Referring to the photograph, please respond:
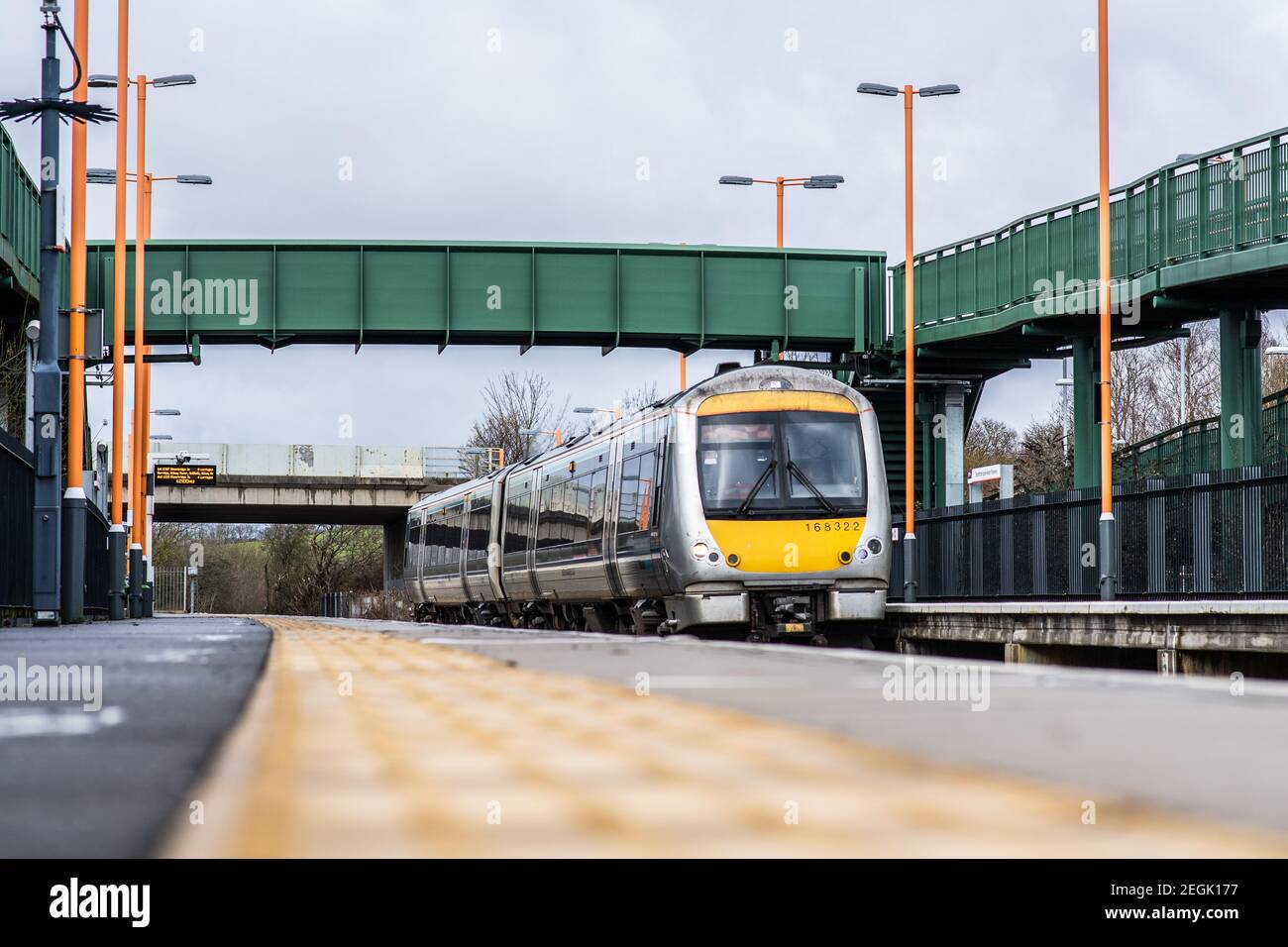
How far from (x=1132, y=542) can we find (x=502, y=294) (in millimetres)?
16832

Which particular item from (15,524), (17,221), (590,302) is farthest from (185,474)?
(15,524)

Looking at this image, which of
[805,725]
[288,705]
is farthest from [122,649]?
[805,725]

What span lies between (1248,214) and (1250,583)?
6064 millimetres

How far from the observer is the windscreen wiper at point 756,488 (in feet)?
65.4

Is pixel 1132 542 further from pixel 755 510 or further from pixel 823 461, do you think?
pixel 755 510

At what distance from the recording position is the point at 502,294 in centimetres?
3728

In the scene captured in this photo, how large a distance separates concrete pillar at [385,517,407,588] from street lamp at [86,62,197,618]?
105 ft

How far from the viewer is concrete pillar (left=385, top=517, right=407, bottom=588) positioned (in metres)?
72.9

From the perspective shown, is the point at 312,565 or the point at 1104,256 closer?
the point at 1104,256

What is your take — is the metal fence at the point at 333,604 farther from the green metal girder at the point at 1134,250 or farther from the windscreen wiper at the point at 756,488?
the windscreen wiper at the point at 756,488

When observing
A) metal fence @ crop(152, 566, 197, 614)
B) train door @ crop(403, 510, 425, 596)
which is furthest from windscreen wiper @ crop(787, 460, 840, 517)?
metal fence @ crop(152, 566, 197, 614)

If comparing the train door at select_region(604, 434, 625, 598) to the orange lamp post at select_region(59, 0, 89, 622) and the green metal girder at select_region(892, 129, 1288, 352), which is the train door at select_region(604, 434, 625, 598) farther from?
the green metal girder at select_region(892, 129, 1288, 352)

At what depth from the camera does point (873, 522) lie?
2034cm

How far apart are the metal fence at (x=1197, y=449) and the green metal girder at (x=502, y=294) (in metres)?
7.56
